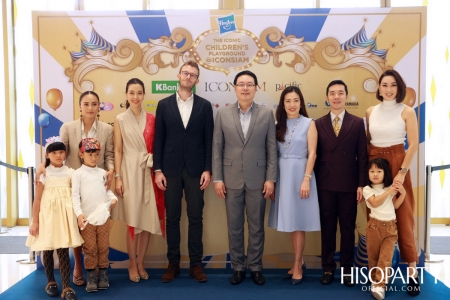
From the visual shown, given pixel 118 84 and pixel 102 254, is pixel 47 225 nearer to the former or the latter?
pixel 102 254

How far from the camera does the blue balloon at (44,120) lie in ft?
12.3

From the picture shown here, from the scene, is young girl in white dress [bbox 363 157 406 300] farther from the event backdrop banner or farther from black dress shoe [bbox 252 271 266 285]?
black dress shoe [bbox 252 271 266 285]

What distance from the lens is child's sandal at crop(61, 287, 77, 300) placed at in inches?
116

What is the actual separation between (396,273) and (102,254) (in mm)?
2682

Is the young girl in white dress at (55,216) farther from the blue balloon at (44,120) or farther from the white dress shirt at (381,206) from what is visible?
the white dress shirt at (381,206)

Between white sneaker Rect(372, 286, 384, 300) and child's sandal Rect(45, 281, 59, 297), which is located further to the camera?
child's sandal Rect(45, 281, 59, 297)

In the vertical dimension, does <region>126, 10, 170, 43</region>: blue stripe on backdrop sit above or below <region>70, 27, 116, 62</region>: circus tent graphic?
above

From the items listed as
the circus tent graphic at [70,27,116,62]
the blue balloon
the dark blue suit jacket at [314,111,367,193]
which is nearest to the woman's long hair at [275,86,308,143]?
the dark blue suit jacket at [314,111,367,193]

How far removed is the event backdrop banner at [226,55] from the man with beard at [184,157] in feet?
1.37

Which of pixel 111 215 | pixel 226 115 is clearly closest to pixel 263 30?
pixel 226 115

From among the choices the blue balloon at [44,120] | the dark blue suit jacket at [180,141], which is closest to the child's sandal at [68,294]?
the dark blue suit jacket at [180,141]

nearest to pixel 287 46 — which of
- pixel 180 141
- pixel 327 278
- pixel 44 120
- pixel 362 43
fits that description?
pixel 362 43

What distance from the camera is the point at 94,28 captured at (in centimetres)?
374

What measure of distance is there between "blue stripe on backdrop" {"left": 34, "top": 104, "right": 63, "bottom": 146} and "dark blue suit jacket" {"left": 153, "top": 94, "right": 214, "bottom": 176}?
1.16 meters
